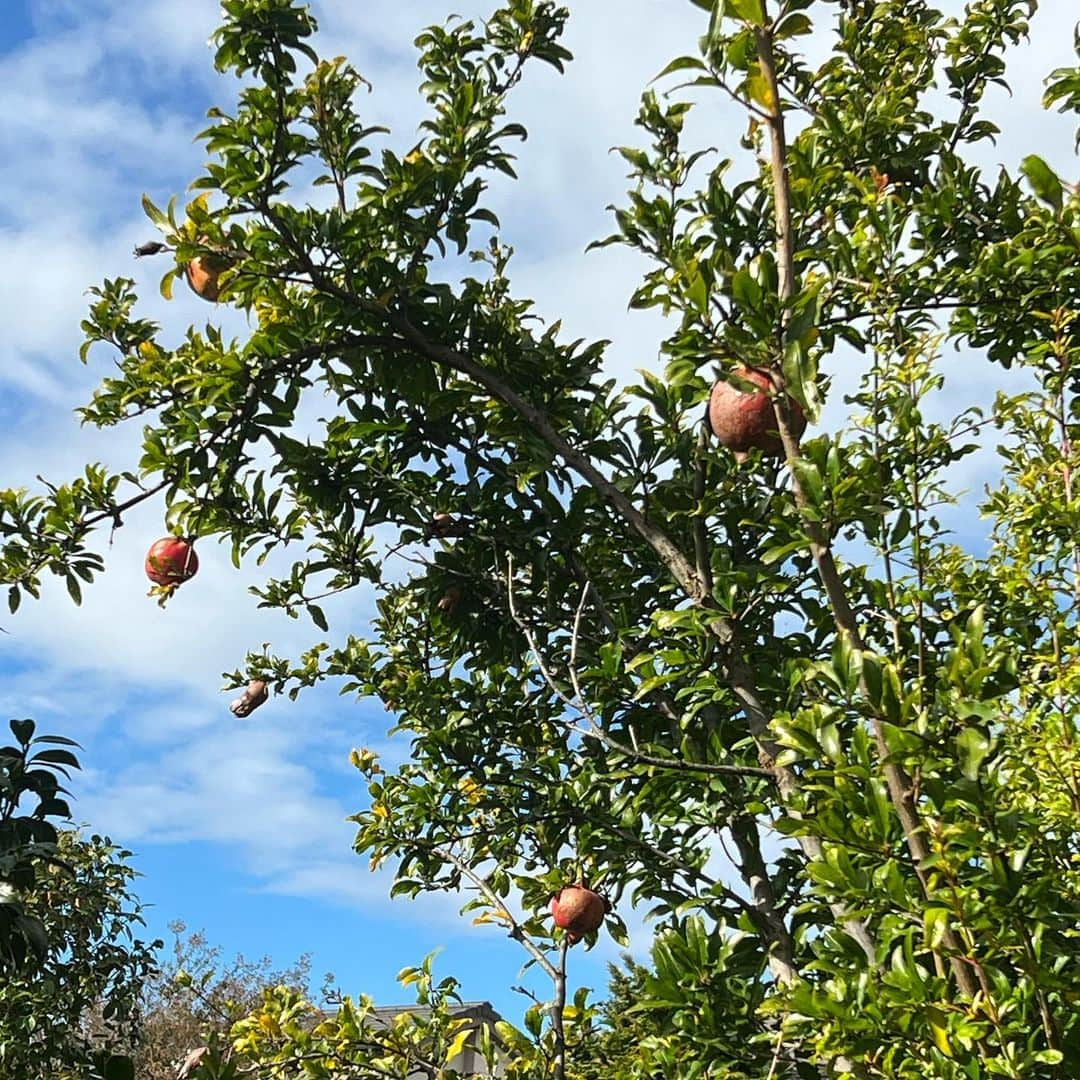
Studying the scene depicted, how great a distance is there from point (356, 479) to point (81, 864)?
5764 millimetres

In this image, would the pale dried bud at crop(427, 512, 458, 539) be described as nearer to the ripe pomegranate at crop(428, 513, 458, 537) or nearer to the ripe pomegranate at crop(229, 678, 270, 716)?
the ripe pomegranate at crop(428, 513, 458, 537)

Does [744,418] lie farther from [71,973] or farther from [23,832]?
[71,973]

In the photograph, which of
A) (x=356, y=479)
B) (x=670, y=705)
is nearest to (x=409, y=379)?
(x=356, y=479)

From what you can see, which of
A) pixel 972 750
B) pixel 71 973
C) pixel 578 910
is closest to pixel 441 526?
pixel 578 910

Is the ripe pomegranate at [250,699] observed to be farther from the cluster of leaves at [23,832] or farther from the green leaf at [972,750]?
the green leaf at [972,750]

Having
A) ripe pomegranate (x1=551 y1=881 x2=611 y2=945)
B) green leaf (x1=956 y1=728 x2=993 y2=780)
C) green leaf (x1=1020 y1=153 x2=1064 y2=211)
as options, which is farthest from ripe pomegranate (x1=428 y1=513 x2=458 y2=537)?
green leaf (x1=956 y1=728 x2=993 y2=780)

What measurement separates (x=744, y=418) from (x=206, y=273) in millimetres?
1757

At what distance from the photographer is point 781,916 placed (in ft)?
9.15

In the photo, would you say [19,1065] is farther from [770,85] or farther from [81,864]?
[770,85]

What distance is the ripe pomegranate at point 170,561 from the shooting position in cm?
327

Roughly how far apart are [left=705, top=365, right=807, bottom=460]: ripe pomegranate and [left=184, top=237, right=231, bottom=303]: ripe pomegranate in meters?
1.59

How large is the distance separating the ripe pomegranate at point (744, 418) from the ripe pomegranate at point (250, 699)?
7.39 ft

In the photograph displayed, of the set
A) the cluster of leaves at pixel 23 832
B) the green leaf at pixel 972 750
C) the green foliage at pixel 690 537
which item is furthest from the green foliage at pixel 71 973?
the green leaf at pixel 972 750

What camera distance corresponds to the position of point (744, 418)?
2.13m
